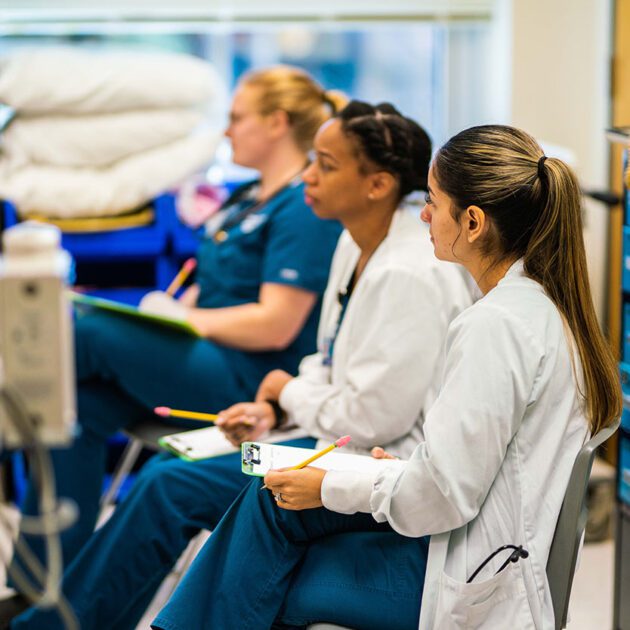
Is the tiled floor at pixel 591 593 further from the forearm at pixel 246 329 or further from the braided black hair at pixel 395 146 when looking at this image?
the braided black hair at pixel 395 146

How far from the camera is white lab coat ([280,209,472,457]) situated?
1.59 meters

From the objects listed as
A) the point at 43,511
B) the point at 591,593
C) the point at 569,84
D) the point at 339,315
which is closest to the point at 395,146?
the point at 339,315

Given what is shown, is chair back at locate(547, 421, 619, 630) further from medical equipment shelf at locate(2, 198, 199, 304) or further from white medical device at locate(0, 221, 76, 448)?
medical equipment shelf at locate(2, 198, 199, 304)

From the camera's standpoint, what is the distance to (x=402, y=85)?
3.48 metres

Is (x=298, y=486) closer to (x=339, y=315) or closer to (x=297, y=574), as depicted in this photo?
(x=297, y=574)

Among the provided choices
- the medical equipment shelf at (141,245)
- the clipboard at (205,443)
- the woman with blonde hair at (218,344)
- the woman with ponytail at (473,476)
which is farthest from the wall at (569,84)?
the woman with ponytail at (473,476)

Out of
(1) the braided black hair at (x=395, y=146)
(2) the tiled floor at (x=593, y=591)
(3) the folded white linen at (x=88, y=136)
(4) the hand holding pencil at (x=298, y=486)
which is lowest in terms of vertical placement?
(2) the tiled floor at (x=593, y=591)

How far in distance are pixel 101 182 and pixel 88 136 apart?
14cm

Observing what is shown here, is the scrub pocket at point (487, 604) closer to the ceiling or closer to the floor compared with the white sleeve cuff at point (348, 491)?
closer to the floor

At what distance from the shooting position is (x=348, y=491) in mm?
1317

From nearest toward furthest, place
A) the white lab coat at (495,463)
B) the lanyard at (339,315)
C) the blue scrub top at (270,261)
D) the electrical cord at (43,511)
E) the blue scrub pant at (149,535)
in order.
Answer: the electrical cord at (43,511) → the white lab coat at (495,463) → the blue scrub pant at (149,535) → the lanyard at (339,315) → the blue scrub top at (270,261)

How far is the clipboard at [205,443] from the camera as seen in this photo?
1.79 metres

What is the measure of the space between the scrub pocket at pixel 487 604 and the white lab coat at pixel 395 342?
Result: 40 cm

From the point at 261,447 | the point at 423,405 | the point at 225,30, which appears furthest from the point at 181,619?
the point at 225,30
